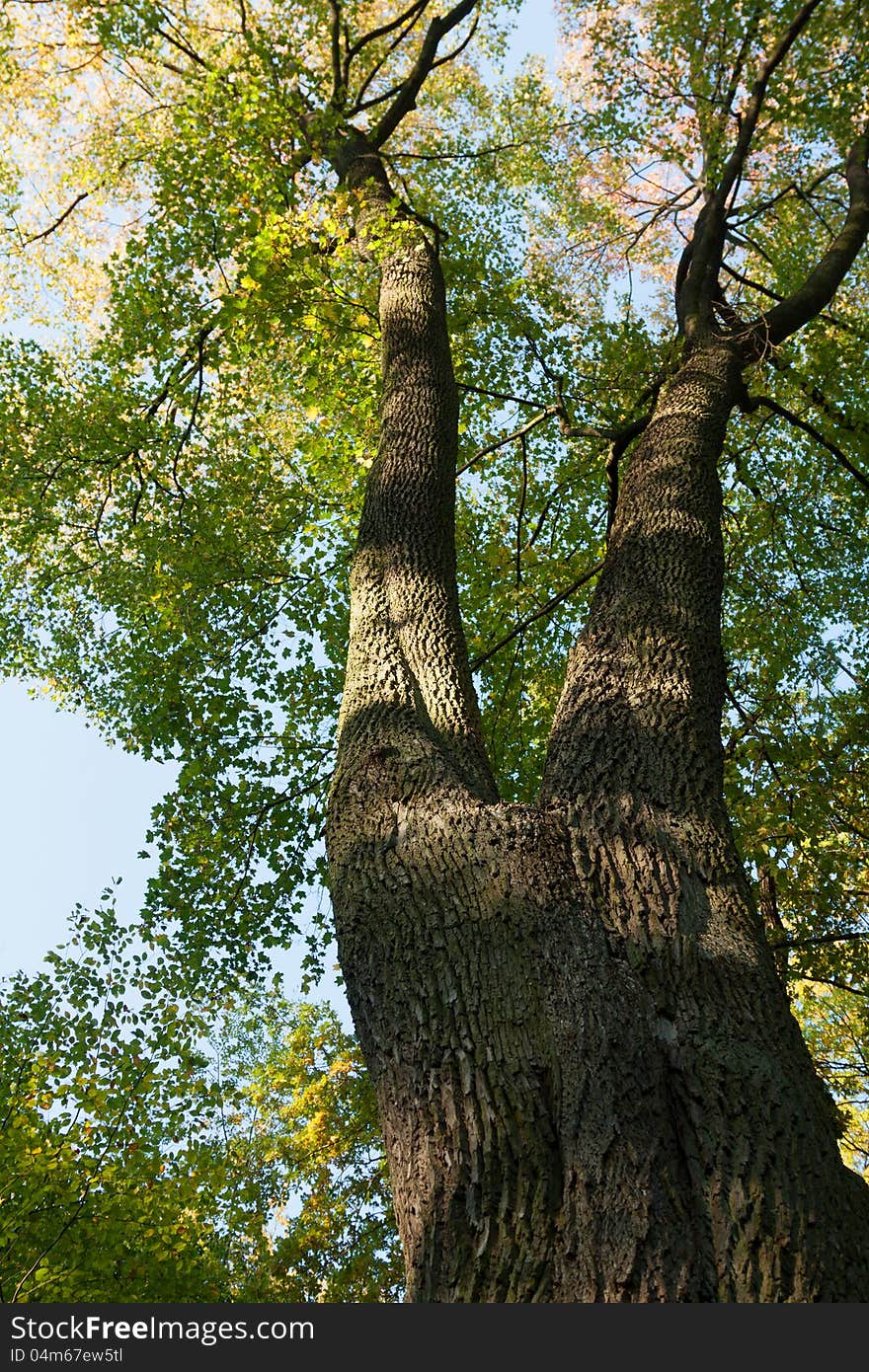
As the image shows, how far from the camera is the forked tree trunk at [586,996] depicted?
2.32 m

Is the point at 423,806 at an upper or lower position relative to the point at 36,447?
lower

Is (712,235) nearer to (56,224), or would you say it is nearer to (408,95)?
(408,95)

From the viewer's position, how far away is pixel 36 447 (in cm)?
962

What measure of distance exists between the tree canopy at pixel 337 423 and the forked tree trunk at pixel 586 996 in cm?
273

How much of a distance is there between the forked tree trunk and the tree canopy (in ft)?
8.96

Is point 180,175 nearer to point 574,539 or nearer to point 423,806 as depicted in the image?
point 574,539

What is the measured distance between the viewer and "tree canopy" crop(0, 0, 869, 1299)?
7.72 metres

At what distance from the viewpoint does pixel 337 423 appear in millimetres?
9789

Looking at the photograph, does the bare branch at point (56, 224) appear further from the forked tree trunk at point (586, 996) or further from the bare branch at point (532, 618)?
the forked tree trunk at point (586, 996)

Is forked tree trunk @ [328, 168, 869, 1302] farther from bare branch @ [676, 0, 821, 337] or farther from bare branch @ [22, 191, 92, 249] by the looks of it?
bare branch @ [22, 191, 92, 249]

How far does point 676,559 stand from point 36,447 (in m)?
7.43

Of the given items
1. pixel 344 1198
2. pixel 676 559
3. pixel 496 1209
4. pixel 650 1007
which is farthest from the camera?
pixel 344 1198

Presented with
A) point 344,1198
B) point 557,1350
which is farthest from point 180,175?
point 344,1198

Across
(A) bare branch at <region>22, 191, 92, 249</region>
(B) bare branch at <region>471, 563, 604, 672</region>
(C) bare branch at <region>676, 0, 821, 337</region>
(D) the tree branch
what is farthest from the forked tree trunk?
(A) bare branch at <region>22, 191, 92, 249</region>
